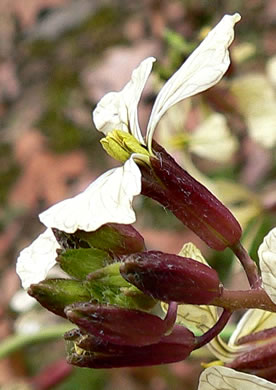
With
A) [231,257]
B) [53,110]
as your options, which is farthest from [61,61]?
[231,257]

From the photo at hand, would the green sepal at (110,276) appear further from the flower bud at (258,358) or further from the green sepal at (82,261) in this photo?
the flower bud at (258,358)

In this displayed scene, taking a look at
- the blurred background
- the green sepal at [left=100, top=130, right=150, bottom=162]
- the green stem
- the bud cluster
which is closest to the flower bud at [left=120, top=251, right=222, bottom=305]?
the bud cluster

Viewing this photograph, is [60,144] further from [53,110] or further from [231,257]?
[231,257]

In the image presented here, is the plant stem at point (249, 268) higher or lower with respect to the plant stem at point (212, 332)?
higher

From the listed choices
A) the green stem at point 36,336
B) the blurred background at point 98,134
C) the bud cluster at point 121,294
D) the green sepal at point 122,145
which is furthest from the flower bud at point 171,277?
the green stem at point 36,336

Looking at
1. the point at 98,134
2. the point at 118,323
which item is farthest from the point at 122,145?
the point at 98,134

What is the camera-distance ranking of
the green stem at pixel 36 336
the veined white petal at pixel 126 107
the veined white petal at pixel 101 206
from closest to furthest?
the veined white petal at pixel 101 206 < the veined white petal at pixel 126 107 < the green stem at pixel 36 336
